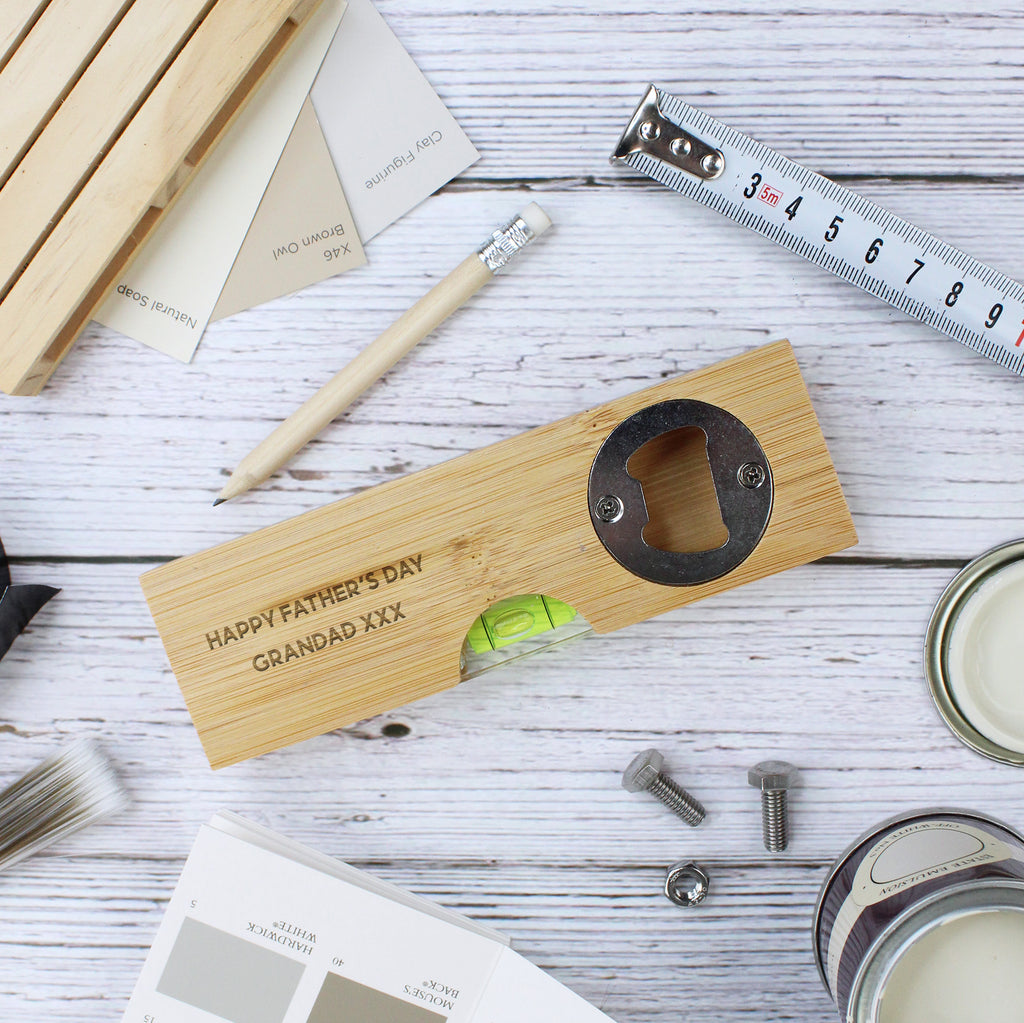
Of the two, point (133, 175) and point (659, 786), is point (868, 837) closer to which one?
point (659, 786)

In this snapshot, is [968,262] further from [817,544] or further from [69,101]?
[69,101]

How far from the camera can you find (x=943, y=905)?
1.58ft

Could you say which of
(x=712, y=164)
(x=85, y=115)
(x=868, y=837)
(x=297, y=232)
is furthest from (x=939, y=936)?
(x=85, y=115)

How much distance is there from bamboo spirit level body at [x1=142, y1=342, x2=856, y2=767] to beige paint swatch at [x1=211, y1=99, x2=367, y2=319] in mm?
181

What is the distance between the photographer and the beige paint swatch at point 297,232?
63cm

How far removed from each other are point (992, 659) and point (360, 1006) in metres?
0.53

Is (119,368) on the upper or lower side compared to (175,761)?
upper

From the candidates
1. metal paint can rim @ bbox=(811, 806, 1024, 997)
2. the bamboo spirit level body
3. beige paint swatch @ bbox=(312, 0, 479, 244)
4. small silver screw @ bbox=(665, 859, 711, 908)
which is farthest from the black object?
metal paint can rim @ bbox=(811, 806, 1024, 997)

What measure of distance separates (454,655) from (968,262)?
1.52 feet

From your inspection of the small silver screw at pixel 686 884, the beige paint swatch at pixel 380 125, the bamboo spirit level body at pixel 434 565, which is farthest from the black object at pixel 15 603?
the small silver screw at pixel 686 884

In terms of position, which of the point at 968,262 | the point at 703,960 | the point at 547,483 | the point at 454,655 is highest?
the point at 968,262

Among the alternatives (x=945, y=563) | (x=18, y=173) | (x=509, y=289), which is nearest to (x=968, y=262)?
(x=945, y=563)

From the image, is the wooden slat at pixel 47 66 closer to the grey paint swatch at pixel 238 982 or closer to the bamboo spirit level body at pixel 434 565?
the bamboo spirit level body at pixel 434 565

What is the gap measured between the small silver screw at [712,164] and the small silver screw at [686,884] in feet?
1.68
